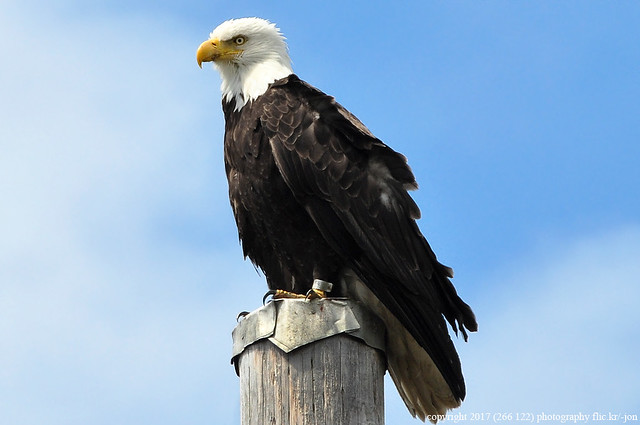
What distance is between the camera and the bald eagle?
4691mm

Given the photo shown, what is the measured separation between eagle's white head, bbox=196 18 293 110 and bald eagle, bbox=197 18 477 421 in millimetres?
243

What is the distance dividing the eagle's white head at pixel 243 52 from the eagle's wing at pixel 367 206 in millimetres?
488

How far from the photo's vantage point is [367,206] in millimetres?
4969

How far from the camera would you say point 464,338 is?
15.9 ft

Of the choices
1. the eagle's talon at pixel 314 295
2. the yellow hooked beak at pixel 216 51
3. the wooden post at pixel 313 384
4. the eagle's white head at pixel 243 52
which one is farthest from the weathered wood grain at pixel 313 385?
the yellow hooked beak at pixel 216 51

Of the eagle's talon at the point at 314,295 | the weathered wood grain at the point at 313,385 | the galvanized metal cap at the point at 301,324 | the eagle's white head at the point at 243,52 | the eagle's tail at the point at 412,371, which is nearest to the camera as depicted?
the weathered wood grain at the point at 313,385

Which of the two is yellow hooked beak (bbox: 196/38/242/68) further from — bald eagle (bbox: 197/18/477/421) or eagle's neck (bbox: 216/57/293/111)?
bald eagle (bbox: 197/18/477/421)

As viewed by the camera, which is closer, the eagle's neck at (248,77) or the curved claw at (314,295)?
the curved claw at (314,295)

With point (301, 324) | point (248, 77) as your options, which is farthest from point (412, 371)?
point (248, 77)

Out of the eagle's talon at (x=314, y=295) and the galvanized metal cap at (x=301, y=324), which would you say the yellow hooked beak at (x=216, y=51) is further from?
the galvanized metal cap at (x=301, y=324)

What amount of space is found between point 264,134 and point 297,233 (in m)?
0.59

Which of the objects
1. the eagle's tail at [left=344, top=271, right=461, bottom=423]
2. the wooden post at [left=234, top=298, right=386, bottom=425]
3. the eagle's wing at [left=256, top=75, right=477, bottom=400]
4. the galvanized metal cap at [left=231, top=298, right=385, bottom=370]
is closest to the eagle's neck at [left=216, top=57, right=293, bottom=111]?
the eagle's wing at [left=256, top=75, right=477, bottom=400]

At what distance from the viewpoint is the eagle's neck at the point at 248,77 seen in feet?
18.3

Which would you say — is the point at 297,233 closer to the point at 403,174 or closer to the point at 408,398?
the point at 403,174
